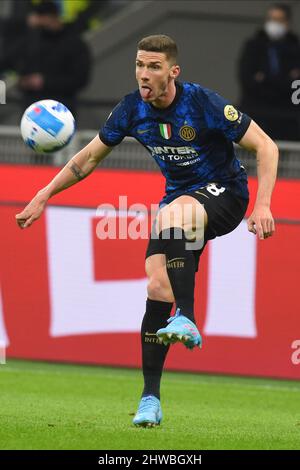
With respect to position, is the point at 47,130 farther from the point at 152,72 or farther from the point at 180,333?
the point at 180,333

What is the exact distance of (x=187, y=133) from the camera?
7809mm

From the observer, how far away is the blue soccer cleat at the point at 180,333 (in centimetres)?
710

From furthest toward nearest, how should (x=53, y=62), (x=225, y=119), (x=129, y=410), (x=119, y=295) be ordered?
(x=53, y=62) → (x=119, y=295) → (x=129, y=410) → (x=225, y=119)

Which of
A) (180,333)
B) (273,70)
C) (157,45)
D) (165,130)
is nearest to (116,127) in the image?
(165,130)

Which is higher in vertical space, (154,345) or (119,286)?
(119,286)

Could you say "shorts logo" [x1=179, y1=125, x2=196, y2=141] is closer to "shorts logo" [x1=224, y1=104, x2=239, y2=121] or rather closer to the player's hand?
"shorts logo" [x1=224, y1=104, x2=239, y2=121]

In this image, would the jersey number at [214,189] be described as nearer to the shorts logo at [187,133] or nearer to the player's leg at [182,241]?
the player's leg at [182,241]

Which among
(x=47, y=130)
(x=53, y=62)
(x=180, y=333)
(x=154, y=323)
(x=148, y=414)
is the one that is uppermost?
(x=53, y=62)

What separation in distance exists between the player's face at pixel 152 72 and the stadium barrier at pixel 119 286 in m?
4.20

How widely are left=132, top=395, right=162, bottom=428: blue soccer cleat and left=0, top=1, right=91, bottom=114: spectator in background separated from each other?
24.3 feet

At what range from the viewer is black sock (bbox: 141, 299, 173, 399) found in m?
7.98

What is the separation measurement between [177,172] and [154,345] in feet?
3.63

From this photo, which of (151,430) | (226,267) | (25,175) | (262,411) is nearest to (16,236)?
(25,175)

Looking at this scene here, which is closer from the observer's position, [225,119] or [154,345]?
[225,119]
